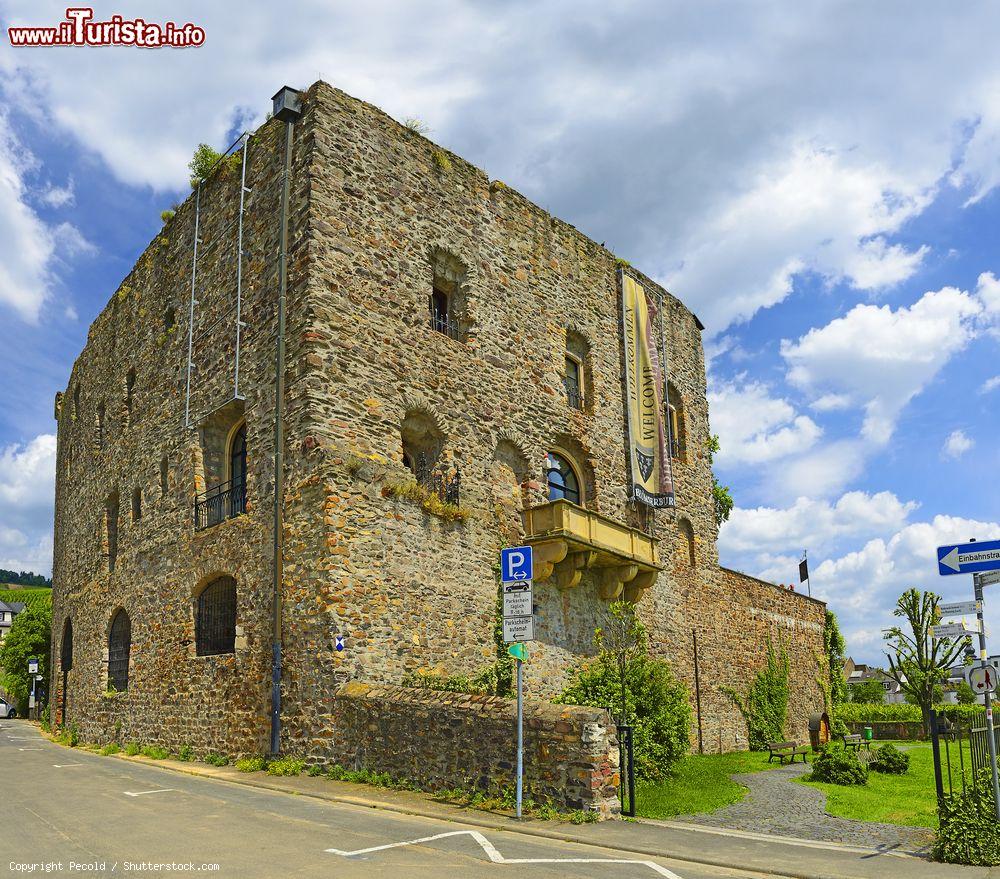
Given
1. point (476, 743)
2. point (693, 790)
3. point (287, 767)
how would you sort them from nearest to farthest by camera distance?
point (476, 743) → point (287, 767) → point (693, 790)

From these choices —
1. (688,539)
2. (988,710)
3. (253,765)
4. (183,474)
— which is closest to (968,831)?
(988,710)

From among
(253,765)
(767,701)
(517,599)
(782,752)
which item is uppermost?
(517,599)

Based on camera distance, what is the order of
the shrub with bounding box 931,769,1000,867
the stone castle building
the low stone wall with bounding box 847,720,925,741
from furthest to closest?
the low stone wall with bounding box 847,720,925,741 < the stone castle building < the shrub with bounding box 931,769,1000,867

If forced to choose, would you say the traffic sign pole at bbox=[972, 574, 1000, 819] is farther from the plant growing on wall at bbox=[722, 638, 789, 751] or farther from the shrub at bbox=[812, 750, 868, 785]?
the plant growing on wall at bbox=[722, 638, 789, 751]

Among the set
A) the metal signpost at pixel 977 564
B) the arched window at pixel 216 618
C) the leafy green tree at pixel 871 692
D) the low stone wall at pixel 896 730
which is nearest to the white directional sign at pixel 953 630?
the metal signpost at pixel 977 564

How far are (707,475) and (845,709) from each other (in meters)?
13.1

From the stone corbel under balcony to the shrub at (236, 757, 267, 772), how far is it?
6.93 meters

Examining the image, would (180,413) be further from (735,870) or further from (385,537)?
(735,870)

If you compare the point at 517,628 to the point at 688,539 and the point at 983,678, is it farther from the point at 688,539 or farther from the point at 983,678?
the point at 688,539

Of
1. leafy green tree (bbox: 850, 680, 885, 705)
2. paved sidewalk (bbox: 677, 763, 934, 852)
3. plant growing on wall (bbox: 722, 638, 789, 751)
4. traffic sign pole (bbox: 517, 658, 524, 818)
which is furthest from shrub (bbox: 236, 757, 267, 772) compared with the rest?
leafy green tree (bbox: 850, 680, 885, 705)

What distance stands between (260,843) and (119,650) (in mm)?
15992

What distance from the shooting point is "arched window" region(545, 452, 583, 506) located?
21.5m

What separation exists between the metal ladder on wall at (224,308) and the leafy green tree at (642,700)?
30.2 feet

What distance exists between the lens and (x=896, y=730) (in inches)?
1256
